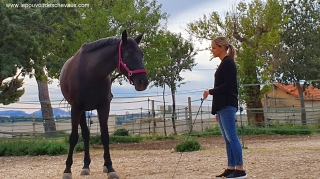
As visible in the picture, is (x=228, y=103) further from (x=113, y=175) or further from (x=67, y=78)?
(x=67, y=78)

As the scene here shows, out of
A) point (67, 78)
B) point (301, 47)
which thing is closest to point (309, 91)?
point (301, 47)

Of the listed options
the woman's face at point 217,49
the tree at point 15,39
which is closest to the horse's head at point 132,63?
the woman's face at point 217,49

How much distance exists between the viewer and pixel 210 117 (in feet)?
63.8

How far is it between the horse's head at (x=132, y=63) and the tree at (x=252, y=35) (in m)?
14.1

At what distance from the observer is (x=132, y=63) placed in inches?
189

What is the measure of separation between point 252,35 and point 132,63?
15.7 m

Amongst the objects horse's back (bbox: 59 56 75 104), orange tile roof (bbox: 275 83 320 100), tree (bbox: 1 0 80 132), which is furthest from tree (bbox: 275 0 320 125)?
horse's back (bbox: 59 56 75 104)

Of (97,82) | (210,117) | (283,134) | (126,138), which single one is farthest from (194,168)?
(210,117)

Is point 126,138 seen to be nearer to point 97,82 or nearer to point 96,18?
point 96,18

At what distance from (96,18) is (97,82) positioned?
10.7 m

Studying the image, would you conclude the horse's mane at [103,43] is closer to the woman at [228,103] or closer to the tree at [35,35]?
the woman at [228,103]

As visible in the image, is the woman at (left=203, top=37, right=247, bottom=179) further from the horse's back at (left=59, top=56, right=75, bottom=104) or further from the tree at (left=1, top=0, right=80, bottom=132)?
the tree at (left=1, top=0, right=80, bottom=132)

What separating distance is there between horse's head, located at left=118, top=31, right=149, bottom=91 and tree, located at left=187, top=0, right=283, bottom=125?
14066 mm

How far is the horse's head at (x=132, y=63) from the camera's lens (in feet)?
15.0
